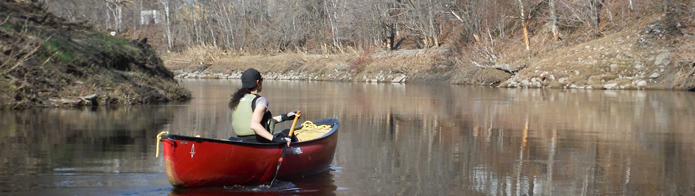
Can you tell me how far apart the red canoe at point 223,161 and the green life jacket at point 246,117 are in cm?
43

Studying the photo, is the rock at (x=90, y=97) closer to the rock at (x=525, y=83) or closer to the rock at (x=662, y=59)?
the rock at (x=525, y=83)

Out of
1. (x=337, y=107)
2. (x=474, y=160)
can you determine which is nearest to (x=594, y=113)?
(x=337, y=107)

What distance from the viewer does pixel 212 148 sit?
8.17 metres

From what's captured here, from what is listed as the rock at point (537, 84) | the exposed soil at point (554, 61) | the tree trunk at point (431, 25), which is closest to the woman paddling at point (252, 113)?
the exposed soil at point (554, 61)

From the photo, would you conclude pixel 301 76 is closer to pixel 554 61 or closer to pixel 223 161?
pixel 554 61

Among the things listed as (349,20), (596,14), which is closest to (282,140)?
(596,14)

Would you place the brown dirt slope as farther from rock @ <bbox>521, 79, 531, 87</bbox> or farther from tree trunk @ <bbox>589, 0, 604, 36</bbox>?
tree trunk @ <bbox>589, 0, 604, 36</bbox>

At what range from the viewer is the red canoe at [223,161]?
8.03 meters

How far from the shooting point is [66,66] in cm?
2127

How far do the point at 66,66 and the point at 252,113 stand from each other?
45.8 feet

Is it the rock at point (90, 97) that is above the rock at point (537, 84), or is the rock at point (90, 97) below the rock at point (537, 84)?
below

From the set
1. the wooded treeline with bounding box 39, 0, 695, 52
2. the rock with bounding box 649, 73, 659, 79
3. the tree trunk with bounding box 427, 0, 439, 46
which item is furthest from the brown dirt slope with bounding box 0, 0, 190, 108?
the tree trunk with bounding box 427, 0, 439, 46

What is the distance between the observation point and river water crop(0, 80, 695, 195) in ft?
29.6

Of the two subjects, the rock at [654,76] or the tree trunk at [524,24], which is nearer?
the rock at [654,76]
